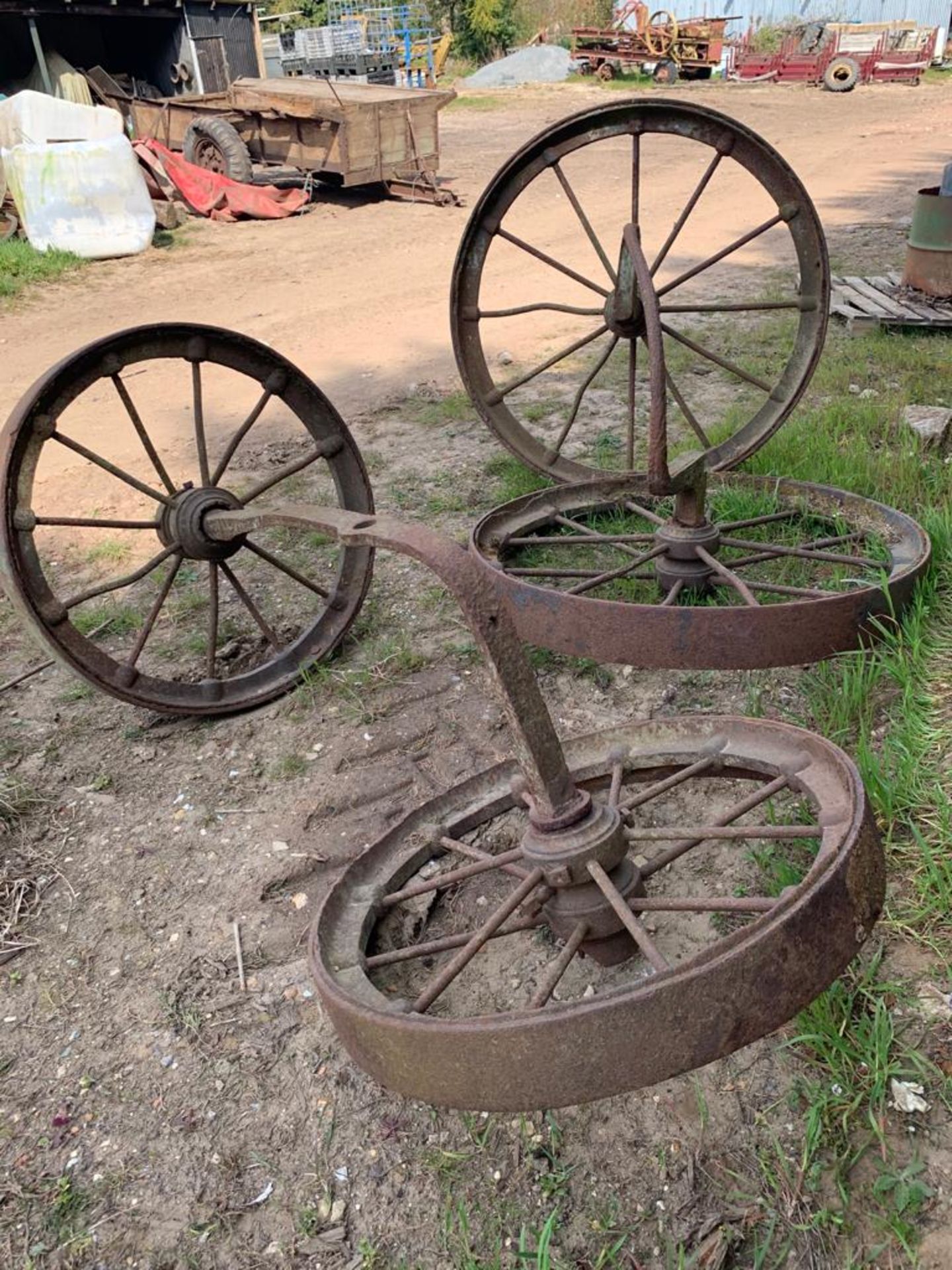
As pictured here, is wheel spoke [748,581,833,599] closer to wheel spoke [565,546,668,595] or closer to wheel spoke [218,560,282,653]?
wheel spoke [565,546,668,595]

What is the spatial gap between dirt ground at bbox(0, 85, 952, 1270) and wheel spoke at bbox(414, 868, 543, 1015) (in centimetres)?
33

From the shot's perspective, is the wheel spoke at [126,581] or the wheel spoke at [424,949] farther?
the wheel spoke at [126,581]

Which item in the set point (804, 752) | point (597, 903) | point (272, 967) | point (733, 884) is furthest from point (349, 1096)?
point (804, 752)

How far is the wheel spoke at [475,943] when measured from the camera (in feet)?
5.67

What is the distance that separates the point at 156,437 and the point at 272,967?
12.1ft

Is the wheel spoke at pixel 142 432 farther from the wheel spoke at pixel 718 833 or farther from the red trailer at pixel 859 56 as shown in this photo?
the red trailer at pixel 859 56

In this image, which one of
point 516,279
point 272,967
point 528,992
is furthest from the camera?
point 516,279

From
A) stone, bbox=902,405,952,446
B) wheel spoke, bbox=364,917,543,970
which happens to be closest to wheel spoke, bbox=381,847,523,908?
wheel spoke, bbox=364,917,543,970

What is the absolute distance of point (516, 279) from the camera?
7.50 metres

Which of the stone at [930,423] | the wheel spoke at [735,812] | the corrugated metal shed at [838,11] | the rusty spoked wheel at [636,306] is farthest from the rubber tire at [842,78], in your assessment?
the wheel spoke at [735,812]

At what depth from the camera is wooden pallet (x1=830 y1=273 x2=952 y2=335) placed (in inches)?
220

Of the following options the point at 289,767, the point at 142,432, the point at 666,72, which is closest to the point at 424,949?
the point at 289,767

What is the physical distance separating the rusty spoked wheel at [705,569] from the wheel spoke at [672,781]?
0.50 metres

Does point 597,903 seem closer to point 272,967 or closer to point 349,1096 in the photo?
point 349,1096
